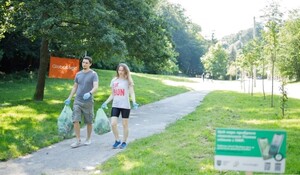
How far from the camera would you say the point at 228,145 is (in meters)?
3.82

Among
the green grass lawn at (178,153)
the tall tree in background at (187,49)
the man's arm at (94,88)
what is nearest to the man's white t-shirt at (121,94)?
the man's arm at (94,88)

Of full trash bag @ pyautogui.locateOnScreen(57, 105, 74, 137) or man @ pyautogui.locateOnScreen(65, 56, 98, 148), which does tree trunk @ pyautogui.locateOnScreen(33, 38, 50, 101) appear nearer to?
full trash bag @ pyautogui.locateOnScreen(57, 105, 74, 137)

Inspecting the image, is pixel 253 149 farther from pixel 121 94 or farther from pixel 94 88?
pixel 94 88

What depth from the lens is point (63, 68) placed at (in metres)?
17.5

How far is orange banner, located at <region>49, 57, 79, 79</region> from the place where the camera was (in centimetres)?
1725

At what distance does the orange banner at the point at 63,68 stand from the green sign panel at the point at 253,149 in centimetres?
1436

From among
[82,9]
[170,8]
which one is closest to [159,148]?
[82,9]

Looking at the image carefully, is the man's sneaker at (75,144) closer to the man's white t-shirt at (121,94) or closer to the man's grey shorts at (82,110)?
the man's grey shorts at (82,110)

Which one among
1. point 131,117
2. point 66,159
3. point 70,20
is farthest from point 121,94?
point 70,20

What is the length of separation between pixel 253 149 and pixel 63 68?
1466 cm

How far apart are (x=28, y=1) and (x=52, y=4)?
122 centimetres

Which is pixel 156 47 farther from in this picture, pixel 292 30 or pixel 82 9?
pixel 292 30

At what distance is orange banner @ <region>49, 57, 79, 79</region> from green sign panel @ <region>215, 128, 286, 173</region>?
1436cm

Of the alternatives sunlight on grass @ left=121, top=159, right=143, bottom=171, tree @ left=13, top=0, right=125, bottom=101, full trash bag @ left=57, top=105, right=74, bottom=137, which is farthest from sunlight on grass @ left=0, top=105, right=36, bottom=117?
sunlight on grass @ left=121, top=159, right=143, bottom=171
